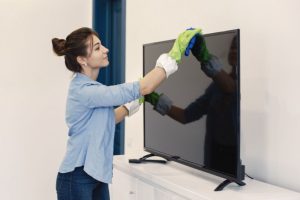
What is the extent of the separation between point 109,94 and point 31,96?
81.1 inches

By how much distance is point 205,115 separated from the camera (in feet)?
6.17

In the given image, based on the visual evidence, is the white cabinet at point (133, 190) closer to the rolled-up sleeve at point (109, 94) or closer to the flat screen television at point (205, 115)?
the flat screen television at point (205, 115)

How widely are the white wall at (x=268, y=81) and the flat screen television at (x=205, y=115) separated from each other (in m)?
0.25

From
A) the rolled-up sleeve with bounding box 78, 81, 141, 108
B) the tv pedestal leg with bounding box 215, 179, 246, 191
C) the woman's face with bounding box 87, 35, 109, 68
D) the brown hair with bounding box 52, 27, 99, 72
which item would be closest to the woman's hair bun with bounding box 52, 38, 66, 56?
the brown hair with bounding box 52, 27, 99, 72

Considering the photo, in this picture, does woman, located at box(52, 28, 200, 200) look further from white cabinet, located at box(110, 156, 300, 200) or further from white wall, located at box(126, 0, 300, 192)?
white wall, located at box(126, 0, 300, 192)

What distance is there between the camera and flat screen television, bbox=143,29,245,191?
168 centimetres

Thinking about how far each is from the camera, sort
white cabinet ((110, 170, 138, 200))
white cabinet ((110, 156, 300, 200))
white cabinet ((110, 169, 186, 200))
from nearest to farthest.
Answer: white cabinet ((110, 156, 300, 200)) < white cabinet ((110, 169, 186, 200)) < white cabinet ((110, 170, 138, 200))

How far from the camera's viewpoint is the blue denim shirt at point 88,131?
6.33ft

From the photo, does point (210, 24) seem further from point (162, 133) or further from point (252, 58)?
point (162, 133)

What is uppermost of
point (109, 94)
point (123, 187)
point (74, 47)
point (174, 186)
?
point (74, 47)

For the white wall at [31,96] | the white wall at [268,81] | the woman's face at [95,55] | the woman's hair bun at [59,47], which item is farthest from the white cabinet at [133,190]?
the white wall at [31,96]

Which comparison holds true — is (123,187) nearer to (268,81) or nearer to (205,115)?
A: (205,115)

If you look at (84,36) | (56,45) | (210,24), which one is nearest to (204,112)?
(210,24)

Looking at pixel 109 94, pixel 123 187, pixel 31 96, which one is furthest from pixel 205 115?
pixel 31 96
